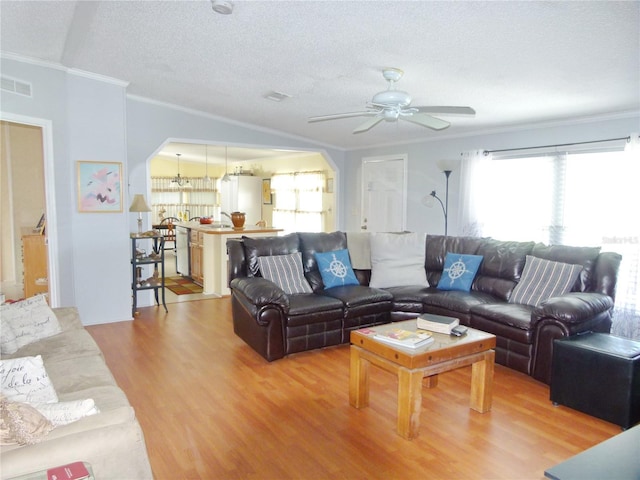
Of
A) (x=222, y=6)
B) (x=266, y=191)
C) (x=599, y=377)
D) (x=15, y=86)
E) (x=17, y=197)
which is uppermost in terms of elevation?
(x=222, y=6)

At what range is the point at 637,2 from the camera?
227cm

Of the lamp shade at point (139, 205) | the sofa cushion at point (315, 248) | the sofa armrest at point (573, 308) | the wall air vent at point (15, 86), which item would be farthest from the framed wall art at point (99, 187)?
the sofa armrest at point (573, 308)

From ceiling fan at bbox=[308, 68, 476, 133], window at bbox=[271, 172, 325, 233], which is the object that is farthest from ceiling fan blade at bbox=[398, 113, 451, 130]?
window at bbox=[271, 172, 325, 233]

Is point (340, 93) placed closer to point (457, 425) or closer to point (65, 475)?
point (457, 425)

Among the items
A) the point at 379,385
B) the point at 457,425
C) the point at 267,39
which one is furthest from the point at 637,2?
the point at 379,385

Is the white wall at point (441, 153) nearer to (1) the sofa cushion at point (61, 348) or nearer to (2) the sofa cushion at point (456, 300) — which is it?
(2) the sofa cushion at point (456, 300)

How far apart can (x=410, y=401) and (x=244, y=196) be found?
8.21 m

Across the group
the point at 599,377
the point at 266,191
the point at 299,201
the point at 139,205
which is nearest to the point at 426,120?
the point at 599,377

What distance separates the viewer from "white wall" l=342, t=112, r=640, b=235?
4.58m

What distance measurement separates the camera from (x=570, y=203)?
4.80 metres

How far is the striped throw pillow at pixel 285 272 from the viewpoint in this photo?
14.3 ft

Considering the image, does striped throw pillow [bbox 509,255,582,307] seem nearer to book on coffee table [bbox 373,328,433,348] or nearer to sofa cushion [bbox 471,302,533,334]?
sofa cushion [bbox 471,302,533,334]

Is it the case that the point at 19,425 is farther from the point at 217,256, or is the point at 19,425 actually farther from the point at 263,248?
the point at 217,256

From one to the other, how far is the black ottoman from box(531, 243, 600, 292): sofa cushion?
818mm
